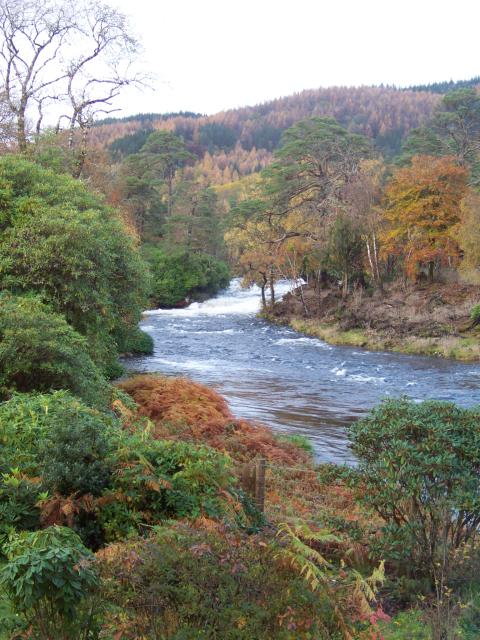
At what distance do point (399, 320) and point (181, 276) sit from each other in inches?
1022

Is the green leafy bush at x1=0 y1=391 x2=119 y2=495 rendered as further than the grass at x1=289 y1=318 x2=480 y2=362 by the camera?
No

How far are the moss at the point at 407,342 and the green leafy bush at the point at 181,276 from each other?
801 inches

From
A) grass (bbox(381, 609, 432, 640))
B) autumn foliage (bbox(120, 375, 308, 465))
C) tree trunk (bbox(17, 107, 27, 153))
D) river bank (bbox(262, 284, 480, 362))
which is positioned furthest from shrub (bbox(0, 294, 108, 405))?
river bank (bbox(262, 284, 480, 362))

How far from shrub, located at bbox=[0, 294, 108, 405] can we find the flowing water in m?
5.09

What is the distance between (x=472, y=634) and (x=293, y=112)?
180402 mm

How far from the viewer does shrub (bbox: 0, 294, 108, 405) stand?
371 inches

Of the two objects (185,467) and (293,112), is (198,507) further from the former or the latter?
(293,112)

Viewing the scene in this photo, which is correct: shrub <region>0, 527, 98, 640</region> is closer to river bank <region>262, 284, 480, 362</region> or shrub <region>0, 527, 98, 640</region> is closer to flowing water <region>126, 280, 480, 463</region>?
flowing water <region>126, 280, 480, 463</region>

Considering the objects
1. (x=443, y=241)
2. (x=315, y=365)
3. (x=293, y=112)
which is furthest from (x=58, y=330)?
(x=293, y=112)

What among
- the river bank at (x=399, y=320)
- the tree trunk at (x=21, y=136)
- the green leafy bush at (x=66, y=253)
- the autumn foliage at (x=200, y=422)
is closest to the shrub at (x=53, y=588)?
the autumn foliage at (x=200, y=422)

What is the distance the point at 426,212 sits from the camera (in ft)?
117

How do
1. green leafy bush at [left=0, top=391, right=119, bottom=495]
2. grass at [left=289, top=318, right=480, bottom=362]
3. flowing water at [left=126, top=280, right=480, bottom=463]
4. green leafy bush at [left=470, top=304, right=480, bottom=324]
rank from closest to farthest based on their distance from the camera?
green leafy bush at [left=0, top=391, right=119, bottom=495]
flowing water at [left=126, top=280, right=480, bottom=463]
grass at [left=289, top=318, right=480, bottom=362]
green leafy bush at [left=470, top=304, right=480, bottom=324]

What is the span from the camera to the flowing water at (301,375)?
52.5 feet

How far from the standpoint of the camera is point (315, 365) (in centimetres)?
2453
